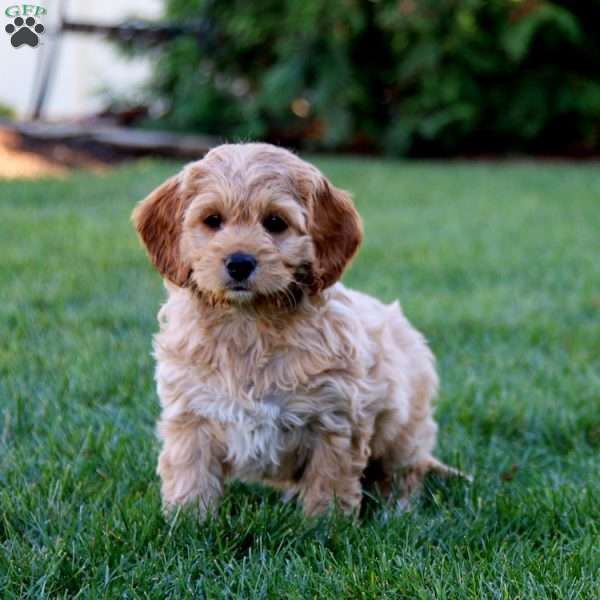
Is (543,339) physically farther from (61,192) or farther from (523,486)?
(61,192)

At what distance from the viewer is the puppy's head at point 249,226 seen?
2.93 m

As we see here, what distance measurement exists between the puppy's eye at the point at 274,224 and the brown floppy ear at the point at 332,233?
0.39ft

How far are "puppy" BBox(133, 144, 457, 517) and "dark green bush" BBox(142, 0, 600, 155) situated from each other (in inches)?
456

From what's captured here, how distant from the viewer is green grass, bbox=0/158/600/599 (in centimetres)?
268

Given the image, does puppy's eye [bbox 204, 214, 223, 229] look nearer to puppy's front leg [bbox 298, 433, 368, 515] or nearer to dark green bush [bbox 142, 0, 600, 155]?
puppy's front leg [bbox 298, 433, 368, 515]

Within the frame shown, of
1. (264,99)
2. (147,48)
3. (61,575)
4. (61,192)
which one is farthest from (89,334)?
(147,48)

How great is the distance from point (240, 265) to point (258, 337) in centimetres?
33

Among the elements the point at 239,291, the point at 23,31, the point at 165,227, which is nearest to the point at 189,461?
the point at 239,291

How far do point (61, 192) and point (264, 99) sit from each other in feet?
21.4

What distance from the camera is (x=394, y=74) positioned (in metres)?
16.0

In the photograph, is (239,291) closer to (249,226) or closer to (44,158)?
(249,226)

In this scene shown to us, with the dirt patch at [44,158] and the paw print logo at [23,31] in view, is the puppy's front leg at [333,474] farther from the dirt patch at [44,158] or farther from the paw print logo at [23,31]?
the dirt patch at [44,158]

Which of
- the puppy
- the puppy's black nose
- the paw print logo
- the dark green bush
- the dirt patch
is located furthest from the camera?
the dark green bush

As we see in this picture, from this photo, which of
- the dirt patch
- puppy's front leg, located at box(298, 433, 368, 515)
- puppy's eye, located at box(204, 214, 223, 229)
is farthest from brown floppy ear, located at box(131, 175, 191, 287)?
the dirt patch
